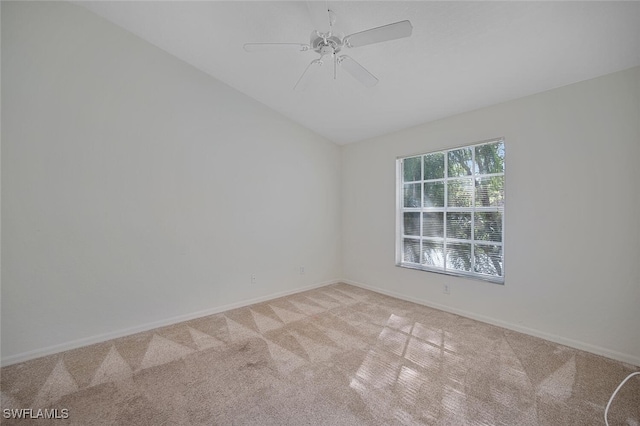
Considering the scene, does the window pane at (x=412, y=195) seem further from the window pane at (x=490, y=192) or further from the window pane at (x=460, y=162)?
the window pane at (x=490, y=192)

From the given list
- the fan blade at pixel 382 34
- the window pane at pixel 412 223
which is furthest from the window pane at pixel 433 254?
the fan blade at pixel 382 34

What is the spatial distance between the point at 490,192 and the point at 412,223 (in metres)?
1.11

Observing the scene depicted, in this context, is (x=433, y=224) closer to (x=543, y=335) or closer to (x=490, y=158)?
(x=490, y=158)

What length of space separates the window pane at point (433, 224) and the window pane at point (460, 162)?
23.0 inches

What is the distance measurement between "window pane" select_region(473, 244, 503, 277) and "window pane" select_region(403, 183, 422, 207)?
3.28 ft

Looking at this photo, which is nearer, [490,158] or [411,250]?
[490,158]

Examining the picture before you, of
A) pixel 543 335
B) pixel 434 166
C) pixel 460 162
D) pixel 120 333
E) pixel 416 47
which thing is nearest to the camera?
pixel 416 47

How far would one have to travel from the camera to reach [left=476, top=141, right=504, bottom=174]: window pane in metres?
3.04

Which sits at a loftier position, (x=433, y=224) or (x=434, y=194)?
(x=434, y=194)

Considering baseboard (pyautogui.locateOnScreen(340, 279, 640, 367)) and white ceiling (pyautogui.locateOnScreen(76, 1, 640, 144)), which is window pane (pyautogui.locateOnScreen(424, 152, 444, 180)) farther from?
baseboard (pyautogui.locateOnScreen(340, 279, 640, 367))

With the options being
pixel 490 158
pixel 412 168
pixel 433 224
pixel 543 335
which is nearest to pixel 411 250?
pixel 433 224

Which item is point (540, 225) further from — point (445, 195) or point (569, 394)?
point (569, 394)

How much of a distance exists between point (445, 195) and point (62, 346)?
446cm

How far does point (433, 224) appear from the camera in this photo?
3.69 m
